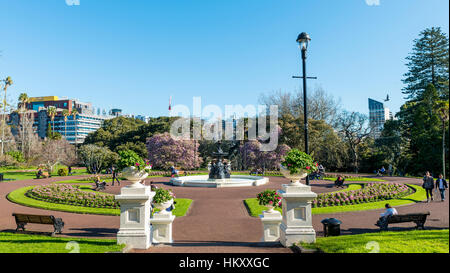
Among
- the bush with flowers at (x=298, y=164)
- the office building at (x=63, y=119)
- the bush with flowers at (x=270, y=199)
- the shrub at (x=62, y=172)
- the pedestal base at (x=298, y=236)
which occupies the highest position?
Answer: the office building at (x=63, y=119)

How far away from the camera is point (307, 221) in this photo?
7.75m

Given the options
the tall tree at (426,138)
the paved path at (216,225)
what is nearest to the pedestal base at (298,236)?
the paved path at (216,225)

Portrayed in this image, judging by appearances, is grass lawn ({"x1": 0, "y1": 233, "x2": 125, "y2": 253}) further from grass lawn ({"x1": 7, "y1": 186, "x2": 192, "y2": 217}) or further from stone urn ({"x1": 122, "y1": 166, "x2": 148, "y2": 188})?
grass lawn ({"x1": 7, "y1": 186, "x2": 192, "y2": 217})

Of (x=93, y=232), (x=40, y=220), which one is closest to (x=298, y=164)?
(x=93, y=232)

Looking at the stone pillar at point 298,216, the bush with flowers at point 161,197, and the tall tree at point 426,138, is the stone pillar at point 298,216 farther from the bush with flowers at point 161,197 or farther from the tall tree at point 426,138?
the tall tree at point 426,138

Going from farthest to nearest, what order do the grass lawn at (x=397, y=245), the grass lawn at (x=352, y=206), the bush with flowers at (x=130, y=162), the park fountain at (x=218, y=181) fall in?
the park fountain at (x=218, y=181) → the grass lawn at (x=352, y=206) → the bush with flowers at (x=130, y=162) → the grass lawn at (x=397, y=245)

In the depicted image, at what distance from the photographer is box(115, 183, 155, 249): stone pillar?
766 centimetres

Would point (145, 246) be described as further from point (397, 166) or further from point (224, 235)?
point (397, 166)

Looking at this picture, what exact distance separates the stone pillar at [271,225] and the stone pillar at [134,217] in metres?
3.66

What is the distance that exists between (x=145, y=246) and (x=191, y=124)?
4916 cm

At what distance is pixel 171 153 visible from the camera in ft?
136

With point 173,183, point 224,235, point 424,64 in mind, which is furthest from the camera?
point 424,64

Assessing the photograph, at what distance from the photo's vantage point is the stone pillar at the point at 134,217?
25.1 feet
